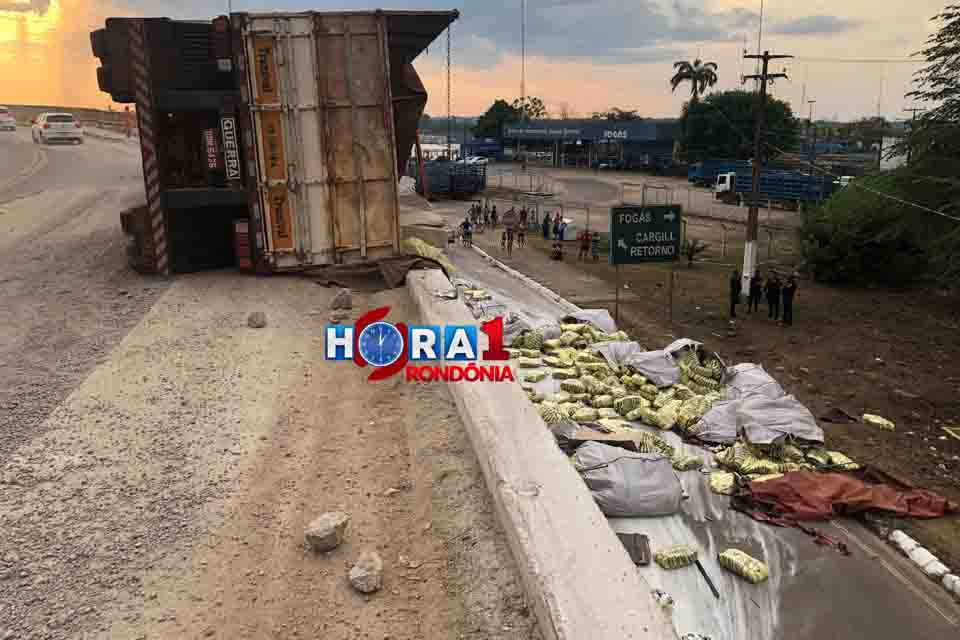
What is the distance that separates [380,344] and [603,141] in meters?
70.6

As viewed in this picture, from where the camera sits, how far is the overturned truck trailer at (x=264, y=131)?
33.6 ft

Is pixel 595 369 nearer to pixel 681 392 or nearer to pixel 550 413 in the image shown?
pixel 681 392

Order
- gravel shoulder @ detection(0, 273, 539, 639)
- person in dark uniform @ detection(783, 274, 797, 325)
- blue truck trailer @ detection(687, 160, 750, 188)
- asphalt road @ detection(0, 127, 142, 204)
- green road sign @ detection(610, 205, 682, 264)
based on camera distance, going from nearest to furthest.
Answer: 1. gravel shoulder @ detection(0, 273, 539, 639)
2. green road sign @ detection(610, 205, 682, 264)
3. person in dark uniform @ detection(783, 274, 797, 325)
4. asphalt road @ detection(0, 127, 142, 204)
5. blue truck trailer @ detection(687, 160, 750, 188)

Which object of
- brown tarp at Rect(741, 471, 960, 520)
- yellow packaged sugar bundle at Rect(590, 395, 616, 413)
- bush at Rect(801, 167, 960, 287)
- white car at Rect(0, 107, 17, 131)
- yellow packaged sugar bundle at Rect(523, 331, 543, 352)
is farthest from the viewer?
white car at Rect(0, 107, 17, 131)

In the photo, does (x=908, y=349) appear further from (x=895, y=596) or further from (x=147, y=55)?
(x=147, y=55)

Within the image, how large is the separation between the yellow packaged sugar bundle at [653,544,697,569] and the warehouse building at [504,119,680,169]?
2750 inches

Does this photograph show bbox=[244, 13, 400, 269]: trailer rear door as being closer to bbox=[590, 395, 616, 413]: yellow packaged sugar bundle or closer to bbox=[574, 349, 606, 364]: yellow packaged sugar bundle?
bbox=[574, 349, 606, 364]: yellow packaged sugar bundle

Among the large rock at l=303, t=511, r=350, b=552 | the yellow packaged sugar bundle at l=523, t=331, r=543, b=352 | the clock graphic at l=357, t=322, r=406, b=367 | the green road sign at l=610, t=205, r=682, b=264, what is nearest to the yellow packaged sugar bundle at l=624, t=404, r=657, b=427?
the yellow packaged sugar bundle at l=523, t=331, r=543, b=352

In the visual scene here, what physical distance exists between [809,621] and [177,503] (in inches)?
190

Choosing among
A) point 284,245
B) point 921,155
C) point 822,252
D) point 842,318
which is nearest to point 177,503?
point 284,245

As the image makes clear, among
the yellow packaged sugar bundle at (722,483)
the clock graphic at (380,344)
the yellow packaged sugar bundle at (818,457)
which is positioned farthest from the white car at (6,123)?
the yellow packaged sugar bundle at (818,457)

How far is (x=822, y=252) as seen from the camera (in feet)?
75.2

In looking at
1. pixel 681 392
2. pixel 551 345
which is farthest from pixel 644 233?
pixel 681 392

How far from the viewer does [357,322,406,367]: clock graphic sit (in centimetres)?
802
